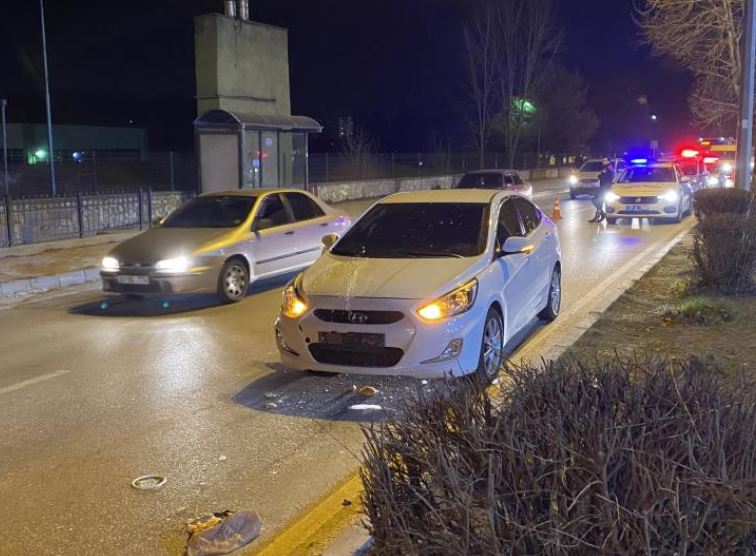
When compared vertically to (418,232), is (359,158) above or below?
above

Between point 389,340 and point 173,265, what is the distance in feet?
16.3

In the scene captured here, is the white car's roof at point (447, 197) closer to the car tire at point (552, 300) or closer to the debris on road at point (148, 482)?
the car tire at point (552, 300)

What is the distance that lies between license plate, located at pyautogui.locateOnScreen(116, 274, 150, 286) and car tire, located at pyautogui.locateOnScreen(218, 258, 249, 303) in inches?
37.0

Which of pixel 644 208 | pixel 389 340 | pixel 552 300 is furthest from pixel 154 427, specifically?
pixel 644 208

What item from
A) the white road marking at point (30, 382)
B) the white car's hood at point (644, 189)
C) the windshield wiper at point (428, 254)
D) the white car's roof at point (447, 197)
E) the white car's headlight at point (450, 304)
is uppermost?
the white car's roof at point (447, 197)

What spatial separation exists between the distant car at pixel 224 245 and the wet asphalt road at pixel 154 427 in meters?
0.58

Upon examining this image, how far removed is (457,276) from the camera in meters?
6.53

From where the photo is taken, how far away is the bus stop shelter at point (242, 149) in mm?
21000

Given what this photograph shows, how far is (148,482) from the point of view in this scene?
484 centimetres

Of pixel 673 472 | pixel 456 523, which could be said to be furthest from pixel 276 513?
pixel 673 472

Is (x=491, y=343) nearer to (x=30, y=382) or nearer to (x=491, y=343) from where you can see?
(x=491, y=343)

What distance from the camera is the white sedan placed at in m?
6.16

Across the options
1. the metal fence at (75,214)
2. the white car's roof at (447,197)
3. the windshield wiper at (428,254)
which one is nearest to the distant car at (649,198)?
the metal fence at (75,214)

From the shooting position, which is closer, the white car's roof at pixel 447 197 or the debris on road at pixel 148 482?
the debris on road at pixel 148 482
